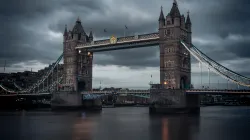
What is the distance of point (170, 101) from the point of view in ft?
215

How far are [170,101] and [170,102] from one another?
20 cm

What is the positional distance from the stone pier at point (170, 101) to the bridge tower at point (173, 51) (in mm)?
3401

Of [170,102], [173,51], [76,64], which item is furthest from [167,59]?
[76,64]

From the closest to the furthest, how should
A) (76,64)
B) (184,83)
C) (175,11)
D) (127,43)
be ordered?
(175,11), (184,83), (127,43), (76,64)

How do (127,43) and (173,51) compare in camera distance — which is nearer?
(173,51)

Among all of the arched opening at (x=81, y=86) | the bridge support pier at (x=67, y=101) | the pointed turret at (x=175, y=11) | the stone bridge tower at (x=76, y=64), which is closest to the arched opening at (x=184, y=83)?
the pointed turret at (x=175, y=11)

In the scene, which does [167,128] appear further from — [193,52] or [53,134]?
[193,52]

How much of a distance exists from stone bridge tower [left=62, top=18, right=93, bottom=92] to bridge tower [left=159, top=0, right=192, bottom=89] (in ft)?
84.7

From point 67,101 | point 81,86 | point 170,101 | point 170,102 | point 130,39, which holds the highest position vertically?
point 130,39

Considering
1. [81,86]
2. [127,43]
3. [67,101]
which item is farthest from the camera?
[81,86]

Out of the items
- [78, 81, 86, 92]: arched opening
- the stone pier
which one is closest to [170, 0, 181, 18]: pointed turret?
the stone pier

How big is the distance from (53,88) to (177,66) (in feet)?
144

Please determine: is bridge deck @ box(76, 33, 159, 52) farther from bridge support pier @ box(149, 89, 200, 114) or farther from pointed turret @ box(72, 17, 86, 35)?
bridge support pier @ box(149, 89, 200, 114)

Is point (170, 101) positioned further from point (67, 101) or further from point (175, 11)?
→ point (67, 101)
